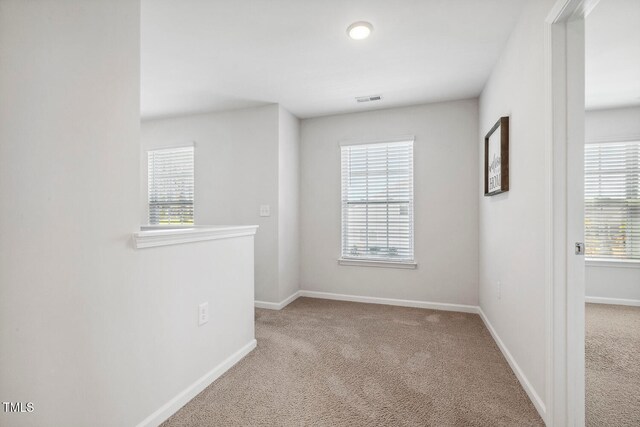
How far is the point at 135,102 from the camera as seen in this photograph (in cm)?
154

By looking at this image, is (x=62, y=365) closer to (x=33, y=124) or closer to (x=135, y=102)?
(x=33, y=124)

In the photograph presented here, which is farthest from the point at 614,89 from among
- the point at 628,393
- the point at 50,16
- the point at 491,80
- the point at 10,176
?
the point at 10,176

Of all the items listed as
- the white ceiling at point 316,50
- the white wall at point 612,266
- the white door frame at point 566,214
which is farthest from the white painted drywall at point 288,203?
the white wall at point 612,266

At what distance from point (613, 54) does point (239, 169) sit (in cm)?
370

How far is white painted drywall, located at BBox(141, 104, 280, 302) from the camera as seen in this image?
140 inches

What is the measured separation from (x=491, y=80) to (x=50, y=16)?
3054mm

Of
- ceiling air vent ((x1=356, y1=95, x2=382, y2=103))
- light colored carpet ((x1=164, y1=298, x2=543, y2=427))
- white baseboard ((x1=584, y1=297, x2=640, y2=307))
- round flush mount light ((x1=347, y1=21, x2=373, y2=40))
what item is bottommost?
light colored carpet ((x1=164, y1=298, x2=543, y2=427))

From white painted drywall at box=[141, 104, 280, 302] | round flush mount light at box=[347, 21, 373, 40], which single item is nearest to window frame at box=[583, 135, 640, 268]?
round flush mount light at box=[347, 21, 373, 40]

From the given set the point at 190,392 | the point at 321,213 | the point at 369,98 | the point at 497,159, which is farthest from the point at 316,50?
the point at 190,392

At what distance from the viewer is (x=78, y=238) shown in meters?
1.24

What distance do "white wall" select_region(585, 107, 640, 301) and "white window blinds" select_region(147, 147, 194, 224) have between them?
16.7ft

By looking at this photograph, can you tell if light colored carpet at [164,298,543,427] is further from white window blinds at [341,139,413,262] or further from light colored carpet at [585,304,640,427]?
white window blinds at [341,139,413,262]

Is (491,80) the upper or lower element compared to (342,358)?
upper

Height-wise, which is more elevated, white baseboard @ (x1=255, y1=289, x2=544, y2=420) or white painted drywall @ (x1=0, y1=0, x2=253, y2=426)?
white painted drywall @ (x1=0, y1=0, x2=253, y2=426)
